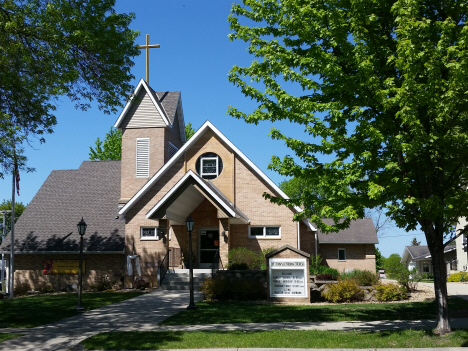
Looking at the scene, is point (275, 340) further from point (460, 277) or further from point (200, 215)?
point (460, 277)

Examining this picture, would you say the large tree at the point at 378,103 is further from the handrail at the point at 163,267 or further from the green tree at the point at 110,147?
the green tree at the point at 110,147

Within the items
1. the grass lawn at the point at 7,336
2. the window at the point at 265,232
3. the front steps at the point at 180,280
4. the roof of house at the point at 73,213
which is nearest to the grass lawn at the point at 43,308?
the grass lawn at the point at 7,336

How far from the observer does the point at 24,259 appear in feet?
90.2

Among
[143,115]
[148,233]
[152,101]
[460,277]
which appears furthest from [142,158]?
[460,277]

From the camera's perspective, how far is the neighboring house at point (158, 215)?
2578 centimetres

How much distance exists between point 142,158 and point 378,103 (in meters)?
20.3

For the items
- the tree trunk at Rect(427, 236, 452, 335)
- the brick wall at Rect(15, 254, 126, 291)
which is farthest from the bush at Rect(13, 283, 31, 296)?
the tree trunk at Rect(427, 236, 452, 335)

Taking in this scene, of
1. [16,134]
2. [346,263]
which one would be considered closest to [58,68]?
[16,134]

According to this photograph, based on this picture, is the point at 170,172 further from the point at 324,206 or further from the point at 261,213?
the point at 324,206

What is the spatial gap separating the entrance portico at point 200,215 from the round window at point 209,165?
0.61m

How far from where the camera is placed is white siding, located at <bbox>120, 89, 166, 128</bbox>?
2906cm

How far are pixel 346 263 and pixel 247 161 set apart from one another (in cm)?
1633

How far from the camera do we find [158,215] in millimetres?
23812

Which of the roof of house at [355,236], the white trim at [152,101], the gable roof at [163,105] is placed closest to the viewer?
the white trim at [152,101]
